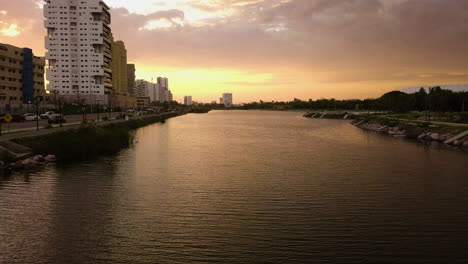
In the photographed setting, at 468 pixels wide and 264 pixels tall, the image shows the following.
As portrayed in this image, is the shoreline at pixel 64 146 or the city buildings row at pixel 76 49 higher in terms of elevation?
the city buildings row at pixel 76 49

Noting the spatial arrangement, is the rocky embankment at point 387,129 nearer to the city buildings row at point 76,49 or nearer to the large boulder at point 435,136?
the large boulder at point 435,136

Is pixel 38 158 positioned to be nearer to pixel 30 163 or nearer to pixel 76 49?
pixel 30 163

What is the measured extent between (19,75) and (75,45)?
66547 mm

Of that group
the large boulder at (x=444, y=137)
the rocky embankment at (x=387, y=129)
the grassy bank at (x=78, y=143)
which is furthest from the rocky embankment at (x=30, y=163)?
the rocky embankment at (x=387, y=129)

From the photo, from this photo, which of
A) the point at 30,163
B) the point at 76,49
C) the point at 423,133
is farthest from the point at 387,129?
the point at 76,49

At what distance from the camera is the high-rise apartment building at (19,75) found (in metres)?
115

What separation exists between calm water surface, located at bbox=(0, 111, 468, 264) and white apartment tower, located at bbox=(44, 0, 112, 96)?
162 m

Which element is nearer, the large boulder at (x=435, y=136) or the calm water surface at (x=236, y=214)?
the calm water surface at (x=236, y=214)

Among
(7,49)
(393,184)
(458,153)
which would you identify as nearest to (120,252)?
(393,184)

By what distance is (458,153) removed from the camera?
48.3m

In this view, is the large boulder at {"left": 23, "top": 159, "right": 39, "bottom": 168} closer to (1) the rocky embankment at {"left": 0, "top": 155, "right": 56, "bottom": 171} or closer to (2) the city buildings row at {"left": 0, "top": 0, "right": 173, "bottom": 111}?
(1) the rocky embankment at {"left": 0, "top": 155, "right": 56, "bottom": 171}

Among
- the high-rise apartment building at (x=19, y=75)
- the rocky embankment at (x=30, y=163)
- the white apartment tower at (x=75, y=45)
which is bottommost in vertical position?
the rocky embankment at (x=30, y=163)

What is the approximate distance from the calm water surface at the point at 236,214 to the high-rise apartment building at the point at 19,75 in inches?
3841

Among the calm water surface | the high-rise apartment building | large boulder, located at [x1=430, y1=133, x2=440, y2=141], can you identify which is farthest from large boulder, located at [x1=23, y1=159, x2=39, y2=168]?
the high-rise apartment building
